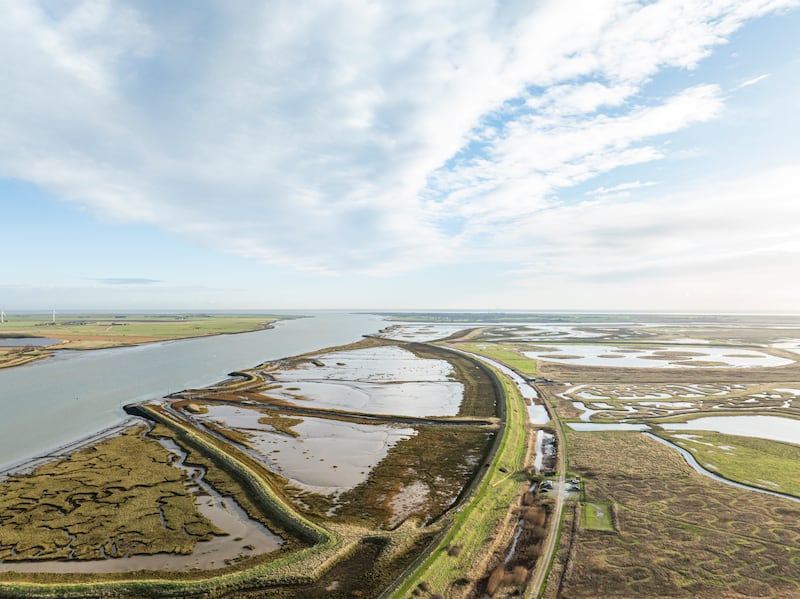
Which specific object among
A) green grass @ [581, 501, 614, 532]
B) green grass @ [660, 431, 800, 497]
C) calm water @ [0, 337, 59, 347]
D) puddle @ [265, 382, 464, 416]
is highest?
calm water @ [0, 337, 59, 347]

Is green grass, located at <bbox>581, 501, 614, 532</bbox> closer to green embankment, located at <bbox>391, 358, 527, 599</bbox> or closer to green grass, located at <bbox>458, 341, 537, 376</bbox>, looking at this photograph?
green embankment, located at <bbox>391, 358, 527, 599</bbox>

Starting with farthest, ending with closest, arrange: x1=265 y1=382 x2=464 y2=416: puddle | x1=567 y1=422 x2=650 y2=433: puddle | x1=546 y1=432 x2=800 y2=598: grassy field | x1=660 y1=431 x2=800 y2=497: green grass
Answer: x1=265 y1=382 x2=464 y2=416: puddle → x1=567 y1=422 x2=650 y2=433: puddle → x1=660 y1=431 x2=800 y2=497: green grass → x1=546 y1=432 x2=800 y2=598: grassy field

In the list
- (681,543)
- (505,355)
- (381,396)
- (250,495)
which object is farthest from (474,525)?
(505,355)

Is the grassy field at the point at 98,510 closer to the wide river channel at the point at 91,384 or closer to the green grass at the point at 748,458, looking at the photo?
the wide river channel at the point at 91,384

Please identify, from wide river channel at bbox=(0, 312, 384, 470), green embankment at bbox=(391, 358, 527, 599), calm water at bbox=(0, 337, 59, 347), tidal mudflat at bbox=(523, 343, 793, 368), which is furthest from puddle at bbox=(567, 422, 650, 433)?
calm water at bbox=(0, 337, 59, 347)

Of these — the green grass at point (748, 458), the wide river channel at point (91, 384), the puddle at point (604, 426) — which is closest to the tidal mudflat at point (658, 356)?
the puddle at point (604, 426)

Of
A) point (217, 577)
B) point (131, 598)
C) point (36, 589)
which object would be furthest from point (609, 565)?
point (36, 589)

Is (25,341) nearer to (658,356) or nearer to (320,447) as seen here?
(320,447)

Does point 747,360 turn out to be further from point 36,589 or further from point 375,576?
point 36,589
